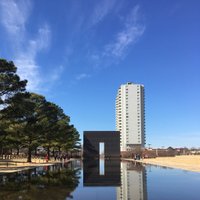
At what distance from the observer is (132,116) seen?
192 meters

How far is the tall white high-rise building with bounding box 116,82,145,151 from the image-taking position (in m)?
191

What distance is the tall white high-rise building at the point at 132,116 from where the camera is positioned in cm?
19138

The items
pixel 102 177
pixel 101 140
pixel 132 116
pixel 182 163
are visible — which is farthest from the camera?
pixel 132 116

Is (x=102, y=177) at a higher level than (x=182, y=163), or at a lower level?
lower

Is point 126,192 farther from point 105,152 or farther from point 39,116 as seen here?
point 105,152

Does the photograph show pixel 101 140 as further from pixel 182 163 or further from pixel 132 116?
pixel 182 163

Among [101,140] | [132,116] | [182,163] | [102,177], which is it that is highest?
[132,116]

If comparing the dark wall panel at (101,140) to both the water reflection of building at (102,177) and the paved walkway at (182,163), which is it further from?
the water reflection of building at (102,177)

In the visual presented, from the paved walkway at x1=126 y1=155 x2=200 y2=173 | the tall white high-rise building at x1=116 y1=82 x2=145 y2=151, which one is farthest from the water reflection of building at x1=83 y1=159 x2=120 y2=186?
the tall white high-rise building at x1=116 y1=82 x2=145 y2=151

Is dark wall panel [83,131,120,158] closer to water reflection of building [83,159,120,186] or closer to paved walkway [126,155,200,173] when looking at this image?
paved walkway [126,155,200,173]

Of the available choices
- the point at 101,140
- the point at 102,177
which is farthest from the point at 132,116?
the point at 102,177

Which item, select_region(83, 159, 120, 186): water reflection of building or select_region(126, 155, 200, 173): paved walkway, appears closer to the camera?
select_region(83, 159, 120, 186): water reflection of building

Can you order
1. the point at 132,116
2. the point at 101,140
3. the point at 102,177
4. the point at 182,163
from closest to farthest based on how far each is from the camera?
the point at 102,177, the point at 182,163, the point at 101,140, the point at 132,116

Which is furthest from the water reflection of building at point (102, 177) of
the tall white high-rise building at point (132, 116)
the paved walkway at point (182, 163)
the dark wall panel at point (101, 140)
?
the tall white high-rise building at point (132, 116)
